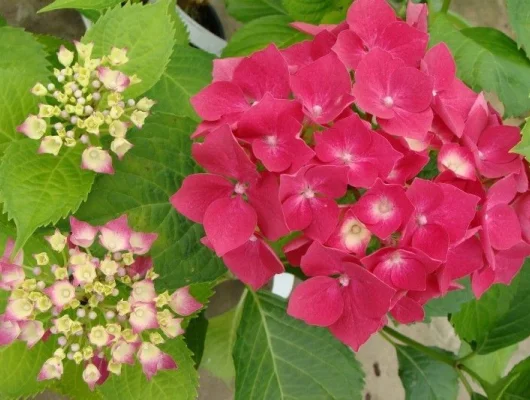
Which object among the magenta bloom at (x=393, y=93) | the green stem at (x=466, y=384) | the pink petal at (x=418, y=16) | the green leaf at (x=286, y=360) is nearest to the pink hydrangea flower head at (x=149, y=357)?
the green leaf at (x=286, y=360)

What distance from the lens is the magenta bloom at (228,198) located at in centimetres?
58

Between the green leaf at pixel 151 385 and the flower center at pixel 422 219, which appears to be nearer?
the flower center at pixel 422 219

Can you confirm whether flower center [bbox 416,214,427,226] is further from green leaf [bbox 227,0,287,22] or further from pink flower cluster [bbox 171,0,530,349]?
green leaf [bbox 227,0,287,22]

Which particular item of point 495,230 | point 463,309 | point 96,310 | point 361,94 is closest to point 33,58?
point 96,310

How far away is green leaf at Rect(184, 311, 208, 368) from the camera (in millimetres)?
976

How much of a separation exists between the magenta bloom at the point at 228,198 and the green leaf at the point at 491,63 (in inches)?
17.3

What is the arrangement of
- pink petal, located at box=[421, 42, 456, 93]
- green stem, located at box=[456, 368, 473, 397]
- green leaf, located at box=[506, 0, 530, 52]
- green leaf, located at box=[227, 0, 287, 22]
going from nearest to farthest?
pink petal, located at box=[421, 42, 456, 93], green leaf, located at box=[506, 0, 530, 52], green stem, located at box=[456, 368, 473, 397], green leaf, located at box=[227, 0, 287, 22]

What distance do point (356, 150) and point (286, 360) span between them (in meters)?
0.39

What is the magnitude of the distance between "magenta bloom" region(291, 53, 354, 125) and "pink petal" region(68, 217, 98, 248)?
232 millimetres

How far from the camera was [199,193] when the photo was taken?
0.63 m

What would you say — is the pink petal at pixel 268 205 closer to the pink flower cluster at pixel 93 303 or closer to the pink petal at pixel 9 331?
the pink flower cluster at pixel 93 303

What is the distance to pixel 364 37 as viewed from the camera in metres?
0.66

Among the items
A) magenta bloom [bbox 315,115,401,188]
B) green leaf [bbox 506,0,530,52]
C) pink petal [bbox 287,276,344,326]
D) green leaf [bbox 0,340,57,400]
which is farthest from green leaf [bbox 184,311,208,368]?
green leaf [bbox 506,0,530,52]

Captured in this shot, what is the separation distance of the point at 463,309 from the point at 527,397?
190 mm
